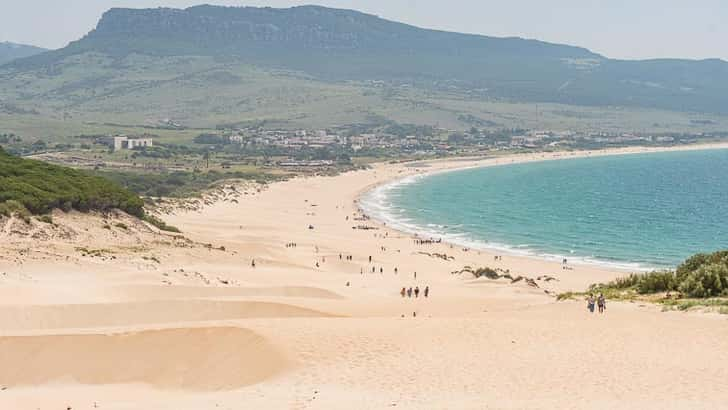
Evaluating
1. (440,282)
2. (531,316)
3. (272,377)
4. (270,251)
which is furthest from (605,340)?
(270,251)

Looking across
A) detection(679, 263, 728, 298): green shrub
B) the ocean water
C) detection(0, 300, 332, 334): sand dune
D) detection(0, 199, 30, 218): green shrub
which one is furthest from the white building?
detection(679, 263, 728, 298): green shrub

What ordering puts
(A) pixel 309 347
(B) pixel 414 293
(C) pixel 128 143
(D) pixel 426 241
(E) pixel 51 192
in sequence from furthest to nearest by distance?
(C) pixel 128 143 → (D) pixel 426 241 → (E) pixel 51 192 → (B) pixel 414 293 → (A) pixel 309 347

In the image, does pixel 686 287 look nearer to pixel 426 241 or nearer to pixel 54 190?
pixel 54 190

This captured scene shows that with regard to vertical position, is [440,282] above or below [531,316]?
below

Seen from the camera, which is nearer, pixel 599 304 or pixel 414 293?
pixel 599 304

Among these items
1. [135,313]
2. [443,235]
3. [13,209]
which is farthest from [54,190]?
[443,235]

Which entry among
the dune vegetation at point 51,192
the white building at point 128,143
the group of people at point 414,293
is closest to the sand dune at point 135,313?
the group of people at point 414,293

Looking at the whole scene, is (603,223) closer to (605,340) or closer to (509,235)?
(509,235)

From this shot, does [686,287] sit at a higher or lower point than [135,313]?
higher
